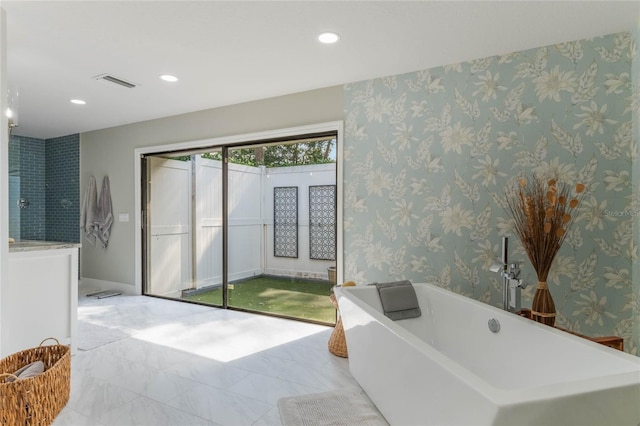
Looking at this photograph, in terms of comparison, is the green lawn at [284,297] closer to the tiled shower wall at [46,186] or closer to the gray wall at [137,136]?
the gray wall at [137,136]

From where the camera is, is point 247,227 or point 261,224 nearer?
point 261,224

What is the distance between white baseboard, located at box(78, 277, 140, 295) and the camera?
5164 mm

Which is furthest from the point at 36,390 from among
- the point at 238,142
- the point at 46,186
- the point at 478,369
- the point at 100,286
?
the point at 46,186

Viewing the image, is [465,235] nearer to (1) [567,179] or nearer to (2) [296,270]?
(1) [567,179]

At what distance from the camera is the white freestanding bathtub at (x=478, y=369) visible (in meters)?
1.17

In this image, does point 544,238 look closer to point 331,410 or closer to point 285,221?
point 331,410

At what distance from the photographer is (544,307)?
2215mm

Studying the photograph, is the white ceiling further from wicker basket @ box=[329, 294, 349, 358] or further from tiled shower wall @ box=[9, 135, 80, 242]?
tiled shower wall @ box=[9, 135, 80, 242]

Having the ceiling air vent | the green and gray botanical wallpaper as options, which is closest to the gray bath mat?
the green and gray botanical wallpaper

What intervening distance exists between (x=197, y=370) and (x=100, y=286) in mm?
3661

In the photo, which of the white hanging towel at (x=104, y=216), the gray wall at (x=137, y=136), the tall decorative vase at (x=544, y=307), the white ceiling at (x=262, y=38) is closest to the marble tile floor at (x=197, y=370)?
the tall decorative vase at (x=544, y=307)

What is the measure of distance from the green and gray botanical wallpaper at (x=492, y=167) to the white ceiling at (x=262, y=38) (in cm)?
22

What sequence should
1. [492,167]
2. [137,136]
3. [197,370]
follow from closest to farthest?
1. [197,370]
2. [492,167]
3. [137,136]

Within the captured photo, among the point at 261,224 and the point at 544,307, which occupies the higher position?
the point at 261,224
